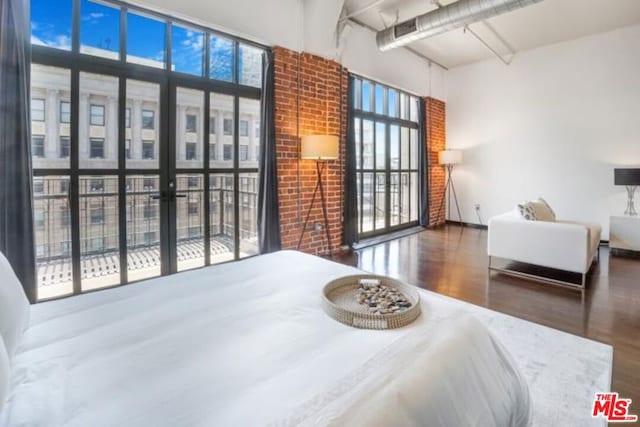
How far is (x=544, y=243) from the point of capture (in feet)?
11.5

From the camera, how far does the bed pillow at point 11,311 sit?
104cm

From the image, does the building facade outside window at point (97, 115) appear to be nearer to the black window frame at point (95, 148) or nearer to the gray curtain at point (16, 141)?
the black window frame at point (95, 148)

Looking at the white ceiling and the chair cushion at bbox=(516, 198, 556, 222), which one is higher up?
the white ceiling

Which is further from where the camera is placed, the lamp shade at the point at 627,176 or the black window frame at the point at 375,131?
the black window frame at the point at 375,131

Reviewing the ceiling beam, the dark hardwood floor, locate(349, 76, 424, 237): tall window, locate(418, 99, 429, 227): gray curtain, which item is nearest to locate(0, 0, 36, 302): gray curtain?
the dark hardwood floor

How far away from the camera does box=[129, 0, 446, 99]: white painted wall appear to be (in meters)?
3.23

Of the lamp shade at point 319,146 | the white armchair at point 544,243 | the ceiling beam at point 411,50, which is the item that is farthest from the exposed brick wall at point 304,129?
the white armchair at point 544,243

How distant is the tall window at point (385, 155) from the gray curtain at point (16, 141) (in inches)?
144

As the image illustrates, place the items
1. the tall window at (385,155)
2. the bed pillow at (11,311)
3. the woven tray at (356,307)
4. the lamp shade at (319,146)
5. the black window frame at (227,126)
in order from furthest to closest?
the tall window at (385,155)
the lamp shade at (319,146)
the black window frame at (227,126)
the woven tray at (356,307)
the bed pillow at (11,311)

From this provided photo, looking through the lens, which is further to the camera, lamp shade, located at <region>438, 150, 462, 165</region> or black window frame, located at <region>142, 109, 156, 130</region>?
lamp shade, located at <region>438, 150, 462, 165</region>

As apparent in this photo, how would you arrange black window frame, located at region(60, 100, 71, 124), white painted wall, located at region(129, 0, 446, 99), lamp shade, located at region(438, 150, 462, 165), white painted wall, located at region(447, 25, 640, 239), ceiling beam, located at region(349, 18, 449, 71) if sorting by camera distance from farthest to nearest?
lamp shade, located at region(438, 150, 462, 165) < white painted wall, located at region(447, 25, 640, 239) < ceiling beam, located at region(349, 18, 449, 71) < white painted wall, located at region(129, 0, 446, 99) < black window frame, located at region(60, 100, 71, 124)

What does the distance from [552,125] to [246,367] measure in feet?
21.9

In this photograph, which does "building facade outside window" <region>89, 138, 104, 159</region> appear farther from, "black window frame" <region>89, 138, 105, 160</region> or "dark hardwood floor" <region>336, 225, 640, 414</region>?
"dark hardwood floor" <region>336, 225, 640, 414</region>

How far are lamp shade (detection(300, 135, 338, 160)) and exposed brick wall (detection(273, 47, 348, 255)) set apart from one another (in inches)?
10.0
